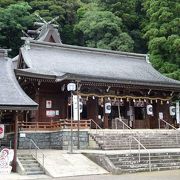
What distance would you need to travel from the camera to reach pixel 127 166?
15047mm

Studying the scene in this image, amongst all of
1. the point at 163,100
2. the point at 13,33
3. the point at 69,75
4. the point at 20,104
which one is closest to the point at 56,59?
the point at 69,75

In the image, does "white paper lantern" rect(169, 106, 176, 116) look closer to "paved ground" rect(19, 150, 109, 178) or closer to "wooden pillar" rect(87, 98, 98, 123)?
"wooden pillar" rect(87, 98, 98, 123)

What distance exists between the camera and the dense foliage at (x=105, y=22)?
36062 millimetres

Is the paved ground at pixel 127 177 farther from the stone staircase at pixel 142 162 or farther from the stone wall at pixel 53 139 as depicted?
the stone wall at pixel 53 139

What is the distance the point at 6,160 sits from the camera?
1445 cm

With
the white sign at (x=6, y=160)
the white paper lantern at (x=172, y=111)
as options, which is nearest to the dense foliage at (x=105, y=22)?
the white paper lantern at (x=172, y=111)

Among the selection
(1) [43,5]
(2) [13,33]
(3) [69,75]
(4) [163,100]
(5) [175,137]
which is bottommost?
(5) [175,137]

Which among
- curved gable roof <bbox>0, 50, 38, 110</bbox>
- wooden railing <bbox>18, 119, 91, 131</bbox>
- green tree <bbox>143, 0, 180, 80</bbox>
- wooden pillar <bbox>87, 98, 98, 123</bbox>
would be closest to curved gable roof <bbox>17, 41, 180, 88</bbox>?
wooden pillar <bbox>87, 98, 98, 123</bbox>

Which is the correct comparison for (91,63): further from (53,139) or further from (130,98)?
(53,139)

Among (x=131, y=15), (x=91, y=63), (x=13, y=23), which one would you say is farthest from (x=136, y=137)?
(x=13, y=23)

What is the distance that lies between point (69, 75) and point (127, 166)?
7.94m

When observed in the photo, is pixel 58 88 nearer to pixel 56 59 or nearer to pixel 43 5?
pixel 56 59

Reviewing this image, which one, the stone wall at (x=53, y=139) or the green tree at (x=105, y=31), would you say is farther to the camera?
the green tree at (x=105, y=31)

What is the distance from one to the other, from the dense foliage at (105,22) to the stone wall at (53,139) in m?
17.3
